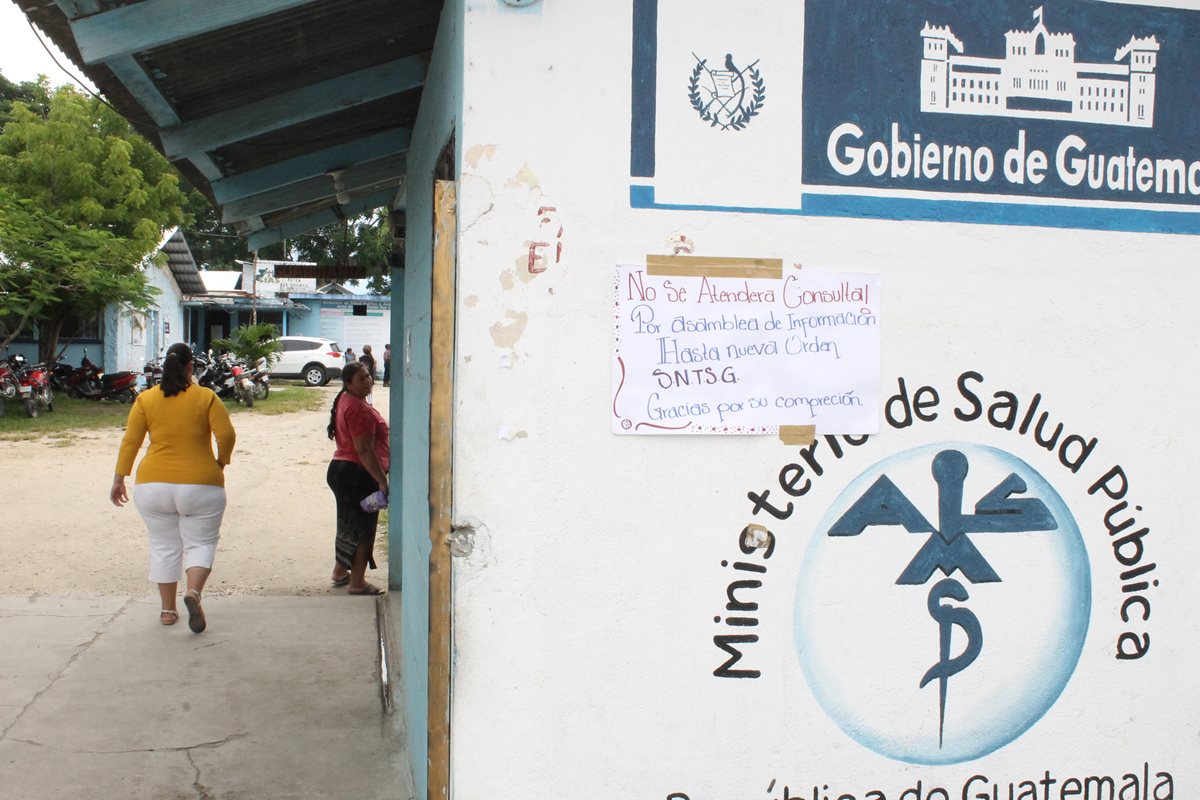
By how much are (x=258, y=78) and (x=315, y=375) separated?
2966 centimetres

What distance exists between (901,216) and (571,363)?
1.10 metres

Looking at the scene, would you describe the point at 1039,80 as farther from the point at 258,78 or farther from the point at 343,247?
the point at 343,247

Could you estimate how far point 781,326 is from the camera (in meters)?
3.06

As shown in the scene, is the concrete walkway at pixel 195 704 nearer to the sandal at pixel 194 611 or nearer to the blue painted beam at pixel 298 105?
the sandal at pixel 194 611

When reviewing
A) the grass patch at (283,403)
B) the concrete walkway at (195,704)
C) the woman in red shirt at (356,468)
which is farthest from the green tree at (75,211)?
the concrete walkway at (195,704)

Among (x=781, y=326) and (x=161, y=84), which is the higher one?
(x=161, y=84)

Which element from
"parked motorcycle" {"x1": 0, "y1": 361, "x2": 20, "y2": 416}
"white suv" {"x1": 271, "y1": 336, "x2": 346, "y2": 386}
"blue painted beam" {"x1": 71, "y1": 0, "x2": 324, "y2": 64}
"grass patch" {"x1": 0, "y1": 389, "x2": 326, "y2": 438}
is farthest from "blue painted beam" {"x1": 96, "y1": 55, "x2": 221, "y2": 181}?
"white suv" {"x1": 271, "y1": 336, "x2": 346, "y2": 386}

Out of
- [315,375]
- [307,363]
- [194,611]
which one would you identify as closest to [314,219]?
[194,611]

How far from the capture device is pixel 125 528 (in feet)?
31.1

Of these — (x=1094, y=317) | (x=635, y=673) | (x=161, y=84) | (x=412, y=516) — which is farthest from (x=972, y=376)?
(x=161, y=84)

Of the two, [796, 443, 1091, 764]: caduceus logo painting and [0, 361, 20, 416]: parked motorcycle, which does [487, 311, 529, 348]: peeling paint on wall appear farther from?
[0, 361, 20, 416]: parked motorcycle

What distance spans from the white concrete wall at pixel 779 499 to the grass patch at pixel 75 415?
47.4ft

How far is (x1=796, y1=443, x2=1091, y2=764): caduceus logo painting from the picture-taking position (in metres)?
3.10

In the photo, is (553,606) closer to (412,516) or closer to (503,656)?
(503,656)
